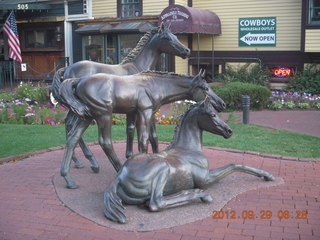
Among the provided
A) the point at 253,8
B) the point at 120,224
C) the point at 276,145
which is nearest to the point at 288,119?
the point at 276,145

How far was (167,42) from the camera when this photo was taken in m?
7.04

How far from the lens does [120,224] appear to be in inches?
181

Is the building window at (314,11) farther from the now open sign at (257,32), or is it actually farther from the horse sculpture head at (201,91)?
the horse sculpture head at (201,91)

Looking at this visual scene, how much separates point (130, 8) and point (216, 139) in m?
12.6

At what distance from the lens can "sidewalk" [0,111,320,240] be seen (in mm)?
4359

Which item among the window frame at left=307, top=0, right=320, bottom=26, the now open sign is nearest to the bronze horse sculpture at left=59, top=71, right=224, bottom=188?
the window frame at left=307, top=0, right=320, bottom=26

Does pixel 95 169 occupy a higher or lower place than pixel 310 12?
lower

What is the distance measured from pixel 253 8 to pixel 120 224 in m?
15.7

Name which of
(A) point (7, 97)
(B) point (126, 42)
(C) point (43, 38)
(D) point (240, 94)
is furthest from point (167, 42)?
(C) point (43, 38)

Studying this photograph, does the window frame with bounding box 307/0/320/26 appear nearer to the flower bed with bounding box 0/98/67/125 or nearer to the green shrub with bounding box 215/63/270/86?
the green shrub with bounding box 215/63/270/86

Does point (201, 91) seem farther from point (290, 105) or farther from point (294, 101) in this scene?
point (294, 101)

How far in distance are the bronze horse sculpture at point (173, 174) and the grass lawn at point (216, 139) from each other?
10.2 ft

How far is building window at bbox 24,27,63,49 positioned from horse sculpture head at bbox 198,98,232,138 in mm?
19132

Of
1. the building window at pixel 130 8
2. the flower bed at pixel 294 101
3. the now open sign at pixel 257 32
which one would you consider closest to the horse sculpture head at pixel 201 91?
the flower bed at pixel 294 101
